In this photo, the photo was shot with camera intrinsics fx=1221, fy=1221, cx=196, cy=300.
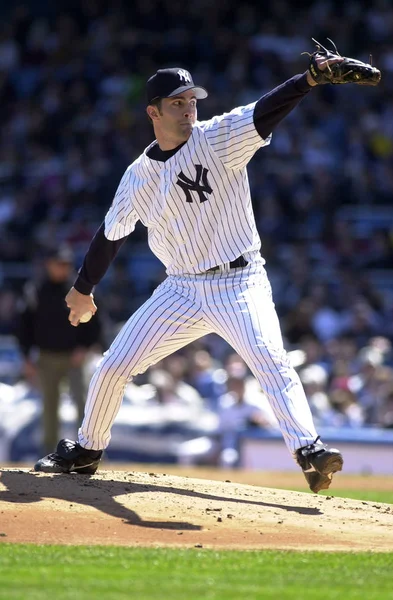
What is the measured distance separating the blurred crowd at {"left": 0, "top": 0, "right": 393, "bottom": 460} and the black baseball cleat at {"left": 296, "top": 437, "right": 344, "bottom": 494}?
6737 mm

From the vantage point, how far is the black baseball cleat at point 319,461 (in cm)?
561

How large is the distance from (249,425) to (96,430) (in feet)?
20.5

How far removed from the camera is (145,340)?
602 centimetres

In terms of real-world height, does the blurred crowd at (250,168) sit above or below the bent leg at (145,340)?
above

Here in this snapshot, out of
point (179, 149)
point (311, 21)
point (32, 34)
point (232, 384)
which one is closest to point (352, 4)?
point (311, 21)

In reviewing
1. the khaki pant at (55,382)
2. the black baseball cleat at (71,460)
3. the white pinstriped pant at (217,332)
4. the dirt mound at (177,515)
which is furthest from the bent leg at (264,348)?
the khaki pant at (55,382)

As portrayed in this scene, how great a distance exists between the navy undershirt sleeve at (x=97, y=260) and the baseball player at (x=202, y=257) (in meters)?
0.21

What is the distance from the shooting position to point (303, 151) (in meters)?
17.6

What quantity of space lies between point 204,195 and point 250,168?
11360 millimetres

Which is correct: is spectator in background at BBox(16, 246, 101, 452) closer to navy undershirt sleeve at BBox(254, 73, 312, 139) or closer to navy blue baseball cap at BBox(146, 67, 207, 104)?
navy blue baseball cap at BBox(146, 67, 207, 104)

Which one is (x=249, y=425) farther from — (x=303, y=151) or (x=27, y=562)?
(x=27, y=562)

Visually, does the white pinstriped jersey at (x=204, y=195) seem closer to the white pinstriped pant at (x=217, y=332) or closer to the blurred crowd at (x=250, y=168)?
the white pinstriped pant at (x=217, y=332)

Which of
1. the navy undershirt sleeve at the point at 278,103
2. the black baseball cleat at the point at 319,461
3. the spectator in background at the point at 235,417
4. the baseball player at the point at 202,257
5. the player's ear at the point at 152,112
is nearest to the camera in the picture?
the navy undershirt sleeve at the point at 278,103

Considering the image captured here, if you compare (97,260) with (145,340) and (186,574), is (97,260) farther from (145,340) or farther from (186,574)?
(186,574)
